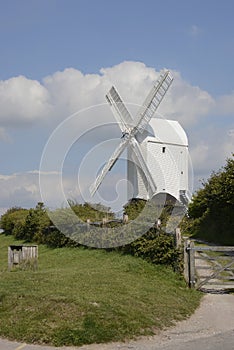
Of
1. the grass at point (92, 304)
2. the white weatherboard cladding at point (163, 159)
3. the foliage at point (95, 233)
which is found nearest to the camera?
the grass at point (92, 304)

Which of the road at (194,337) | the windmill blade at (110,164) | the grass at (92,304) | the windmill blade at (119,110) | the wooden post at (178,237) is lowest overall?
the road at (194,337)

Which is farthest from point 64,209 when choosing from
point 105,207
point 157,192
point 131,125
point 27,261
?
point 131,125

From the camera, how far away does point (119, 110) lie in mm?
50125

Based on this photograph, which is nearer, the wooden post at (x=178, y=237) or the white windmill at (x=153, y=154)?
the wooden post at (x=178, y=237)

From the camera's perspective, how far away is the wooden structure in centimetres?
2084

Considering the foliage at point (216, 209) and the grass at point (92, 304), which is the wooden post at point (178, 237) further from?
the foliage at point (216, 209)

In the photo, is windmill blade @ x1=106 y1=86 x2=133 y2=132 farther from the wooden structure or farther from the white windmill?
the wooden structure

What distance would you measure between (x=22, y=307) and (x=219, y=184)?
26.6 m

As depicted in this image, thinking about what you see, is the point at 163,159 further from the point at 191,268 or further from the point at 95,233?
the point at 191,268

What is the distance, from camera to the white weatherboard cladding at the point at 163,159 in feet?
148

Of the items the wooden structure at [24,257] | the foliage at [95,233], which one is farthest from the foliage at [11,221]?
the wooden structure at [24,257]

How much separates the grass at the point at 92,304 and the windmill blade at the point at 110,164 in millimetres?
20905

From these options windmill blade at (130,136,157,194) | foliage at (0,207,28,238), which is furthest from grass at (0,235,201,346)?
foliage at (0,207,28,238)

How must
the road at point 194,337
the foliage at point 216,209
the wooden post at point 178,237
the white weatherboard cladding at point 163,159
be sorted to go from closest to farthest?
the road at point 194,337 → the wooden post at point 178,237 → the foliage at point 216,209 → the white weatherboard cladding at point 163,159
